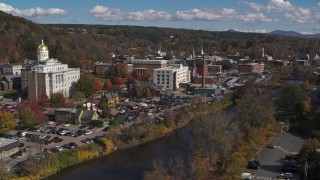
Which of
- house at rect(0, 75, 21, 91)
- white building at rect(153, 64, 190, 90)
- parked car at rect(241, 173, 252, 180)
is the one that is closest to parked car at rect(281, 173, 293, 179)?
parked car at rect(241, 173, 252, 180)

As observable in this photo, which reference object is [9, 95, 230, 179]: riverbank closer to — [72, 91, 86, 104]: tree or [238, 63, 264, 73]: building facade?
[72, 91, 86, 104]: tree

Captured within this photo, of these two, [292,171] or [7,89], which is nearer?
[292,171]

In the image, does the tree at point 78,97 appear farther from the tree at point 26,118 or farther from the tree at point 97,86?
the tree at point 26,118

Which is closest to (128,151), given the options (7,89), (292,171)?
(292,171)

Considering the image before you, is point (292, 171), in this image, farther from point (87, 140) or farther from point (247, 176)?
point (87, 140)

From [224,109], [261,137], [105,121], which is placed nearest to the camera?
[261,137]

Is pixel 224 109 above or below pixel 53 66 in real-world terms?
below

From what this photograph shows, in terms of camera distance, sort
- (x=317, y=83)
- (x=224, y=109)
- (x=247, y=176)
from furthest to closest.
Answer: (x=317, y=83) → (x=224, y=109) → (x=247, y=176)
